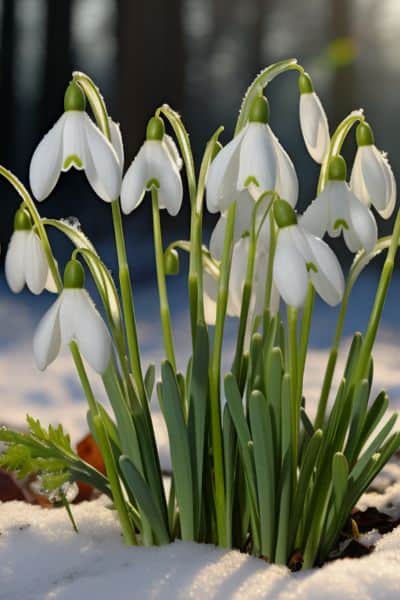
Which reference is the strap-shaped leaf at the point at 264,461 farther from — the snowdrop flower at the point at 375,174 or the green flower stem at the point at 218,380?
the snowdrop flower at the point at 375,174

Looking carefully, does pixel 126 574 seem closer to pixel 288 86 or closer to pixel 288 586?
pixel 288 586

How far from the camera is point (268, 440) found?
1111 millimetres

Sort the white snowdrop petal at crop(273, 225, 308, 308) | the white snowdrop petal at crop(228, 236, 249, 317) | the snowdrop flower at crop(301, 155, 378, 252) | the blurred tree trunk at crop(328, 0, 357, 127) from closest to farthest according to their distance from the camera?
1. the white snowdrop petal at crop(273, 225, 308, 308)
2. the snowdrop flower at crop(301, 155, 378, 252)
3. the white snowdrop petal at crop(228, 236, 249, 317)
4. the blurred tree trunk at crop(328, 0, 357, 127)

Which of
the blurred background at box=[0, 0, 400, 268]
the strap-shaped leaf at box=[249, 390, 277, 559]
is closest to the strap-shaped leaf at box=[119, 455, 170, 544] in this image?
the strap-shaped leaf at box=[249, 390, 277, 559]

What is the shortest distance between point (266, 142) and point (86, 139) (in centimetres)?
19

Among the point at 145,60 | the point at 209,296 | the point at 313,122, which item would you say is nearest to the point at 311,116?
the point at 313,122

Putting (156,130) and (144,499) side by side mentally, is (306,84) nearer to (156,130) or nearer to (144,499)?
(156,130)

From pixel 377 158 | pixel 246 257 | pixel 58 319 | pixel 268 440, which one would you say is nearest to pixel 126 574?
pixel 268 440

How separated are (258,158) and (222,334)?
253mm

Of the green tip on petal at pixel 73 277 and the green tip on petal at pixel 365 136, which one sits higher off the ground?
the green tip on petal at pixel 365 136

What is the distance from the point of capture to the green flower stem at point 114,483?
1154 mm

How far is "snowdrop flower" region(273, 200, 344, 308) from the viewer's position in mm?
957

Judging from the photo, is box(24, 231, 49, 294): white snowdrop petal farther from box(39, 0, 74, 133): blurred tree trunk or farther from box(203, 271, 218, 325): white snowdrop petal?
box(39, 0, 74, 133): blurred tree trunk

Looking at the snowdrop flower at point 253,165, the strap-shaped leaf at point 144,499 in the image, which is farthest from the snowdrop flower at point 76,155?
the strap-shaped leaf at point 144,499
